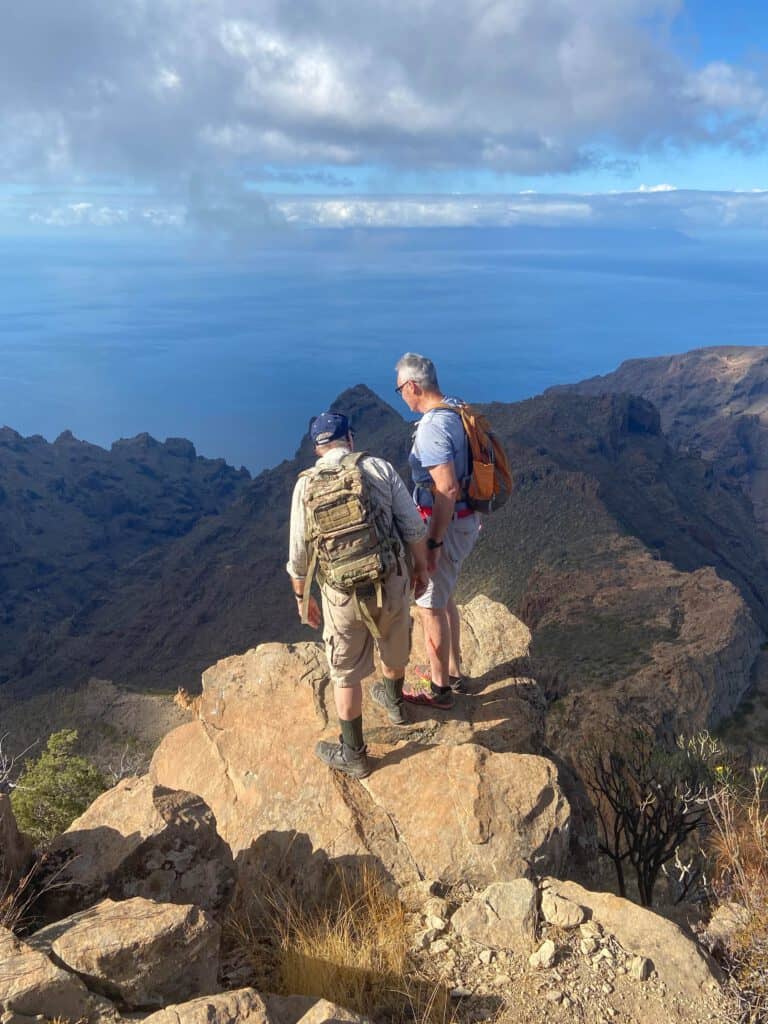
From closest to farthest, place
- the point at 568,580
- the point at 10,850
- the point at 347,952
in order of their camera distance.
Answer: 1. the point at 347,952
2. the point at 10,850
3. the point at 568,580

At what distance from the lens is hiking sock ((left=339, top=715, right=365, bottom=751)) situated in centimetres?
626

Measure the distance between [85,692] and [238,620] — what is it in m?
20.9

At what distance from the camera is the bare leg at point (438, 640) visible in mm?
6910

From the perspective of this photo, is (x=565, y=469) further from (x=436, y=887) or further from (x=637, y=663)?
(x=436, y=887)

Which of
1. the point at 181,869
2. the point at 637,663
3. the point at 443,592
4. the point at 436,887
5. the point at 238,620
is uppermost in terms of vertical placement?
the point at 443,592

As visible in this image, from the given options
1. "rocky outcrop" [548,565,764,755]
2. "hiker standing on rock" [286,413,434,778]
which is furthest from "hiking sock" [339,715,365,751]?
"rocky outcrop" [548,565,764,755]

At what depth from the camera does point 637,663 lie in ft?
102

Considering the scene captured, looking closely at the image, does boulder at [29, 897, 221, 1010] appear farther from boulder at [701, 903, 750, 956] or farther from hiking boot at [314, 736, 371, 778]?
boulder at [701, 903, 750, 956]

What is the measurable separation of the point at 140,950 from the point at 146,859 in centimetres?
131

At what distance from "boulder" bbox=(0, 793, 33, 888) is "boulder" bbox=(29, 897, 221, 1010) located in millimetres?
846

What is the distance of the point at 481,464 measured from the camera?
654 centimetres

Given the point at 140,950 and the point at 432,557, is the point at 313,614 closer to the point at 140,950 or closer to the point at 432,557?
the point at 432,557

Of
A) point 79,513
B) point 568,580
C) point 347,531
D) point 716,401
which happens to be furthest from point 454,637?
point 716,401

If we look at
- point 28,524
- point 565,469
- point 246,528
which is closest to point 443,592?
point 565,469
